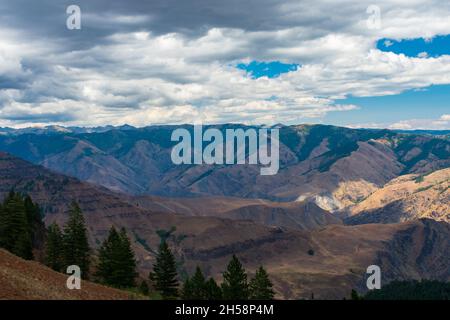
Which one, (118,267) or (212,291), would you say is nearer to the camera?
(118,267)

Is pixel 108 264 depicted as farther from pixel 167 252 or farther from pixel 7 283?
pixel 7 283

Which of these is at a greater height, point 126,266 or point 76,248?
point 76,248

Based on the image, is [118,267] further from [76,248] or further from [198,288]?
[198,288]

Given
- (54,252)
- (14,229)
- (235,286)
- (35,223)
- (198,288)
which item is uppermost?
(35,223)

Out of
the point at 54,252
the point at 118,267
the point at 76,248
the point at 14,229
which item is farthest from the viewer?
the point at 54,252

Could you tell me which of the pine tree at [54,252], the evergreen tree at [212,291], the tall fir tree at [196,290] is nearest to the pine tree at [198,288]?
the tall fir tree at [196,290]

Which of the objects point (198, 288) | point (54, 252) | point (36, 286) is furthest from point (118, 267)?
point (36, 286)
